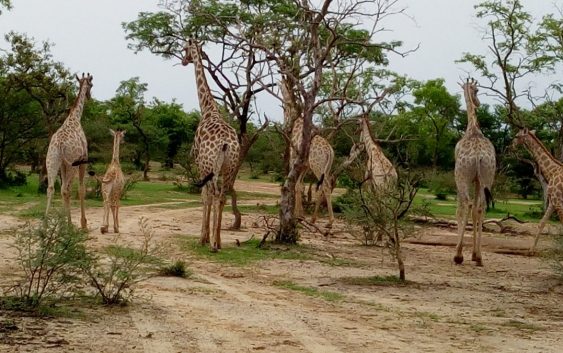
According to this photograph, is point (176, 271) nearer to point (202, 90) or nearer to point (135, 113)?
point (202, 90)

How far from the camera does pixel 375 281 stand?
9.88m

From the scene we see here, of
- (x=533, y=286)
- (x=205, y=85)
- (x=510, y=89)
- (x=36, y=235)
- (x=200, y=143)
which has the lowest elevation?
(x=533, y=286)

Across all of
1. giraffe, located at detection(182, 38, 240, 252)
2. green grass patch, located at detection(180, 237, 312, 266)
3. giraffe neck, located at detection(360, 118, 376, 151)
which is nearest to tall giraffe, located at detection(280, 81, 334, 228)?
giraffe neck, located at detection(360, 118, 376, 151)

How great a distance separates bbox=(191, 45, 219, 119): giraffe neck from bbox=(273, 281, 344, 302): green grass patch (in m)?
5.06

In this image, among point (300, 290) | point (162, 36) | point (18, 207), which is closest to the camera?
point (300, 290)

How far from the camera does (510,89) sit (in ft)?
86.7

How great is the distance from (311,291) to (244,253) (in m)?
3.31

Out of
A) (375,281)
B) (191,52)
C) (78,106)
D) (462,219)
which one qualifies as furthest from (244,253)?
(78,106)

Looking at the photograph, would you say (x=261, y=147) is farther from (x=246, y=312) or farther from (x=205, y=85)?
(x=246, y=312)

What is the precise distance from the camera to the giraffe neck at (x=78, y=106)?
47.5 feet

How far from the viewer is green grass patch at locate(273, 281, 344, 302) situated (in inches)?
338

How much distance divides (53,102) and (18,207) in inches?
337

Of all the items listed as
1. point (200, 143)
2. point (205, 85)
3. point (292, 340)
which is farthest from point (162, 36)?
point (292, 340)

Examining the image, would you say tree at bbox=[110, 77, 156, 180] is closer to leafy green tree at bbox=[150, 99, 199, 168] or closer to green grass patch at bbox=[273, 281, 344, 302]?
leafy green tree at bbox=[150, 99, 199, 168]
